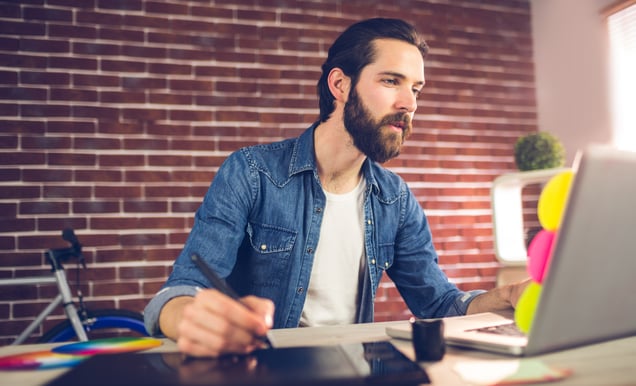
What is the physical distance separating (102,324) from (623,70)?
291 cm

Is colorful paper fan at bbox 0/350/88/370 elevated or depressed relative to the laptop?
depressed

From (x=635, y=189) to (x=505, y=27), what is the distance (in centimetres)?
304

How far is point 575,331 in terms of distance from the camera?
69 centimetres

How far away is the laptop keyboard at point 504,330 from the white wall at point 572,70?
2274 millimetres

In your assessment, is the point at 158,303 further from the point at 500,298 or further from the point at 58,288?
the point at 58,288

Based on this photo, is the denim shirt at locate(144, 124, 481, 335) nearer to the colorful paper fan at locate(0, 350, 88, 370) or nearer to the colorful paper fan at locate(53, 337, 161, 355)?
the colorful paper fan at locate(53, 337, 161, 355)

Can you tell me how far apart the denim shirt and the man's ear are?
177 mm

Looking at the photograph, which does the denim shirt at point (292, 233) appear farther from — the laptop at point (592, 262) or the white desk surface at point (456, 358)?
the laptop at point (592, 262)

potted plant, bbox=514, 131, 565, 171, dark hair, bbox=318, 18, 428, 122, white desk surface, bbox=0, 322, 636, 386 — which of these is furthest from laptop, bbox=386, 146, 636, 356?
potted plant, bbox=514, 131, 565, 171

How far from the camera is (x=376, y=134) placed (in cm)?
156

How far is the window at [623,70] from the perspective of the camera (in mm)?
2648

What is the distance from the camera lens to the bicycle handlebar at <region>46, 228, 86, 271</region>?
2365mm

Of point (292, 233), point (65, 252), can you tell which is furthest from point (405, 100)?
point (65, 252)

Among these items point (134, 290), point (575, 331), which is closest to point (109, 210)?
point (134, 290)
